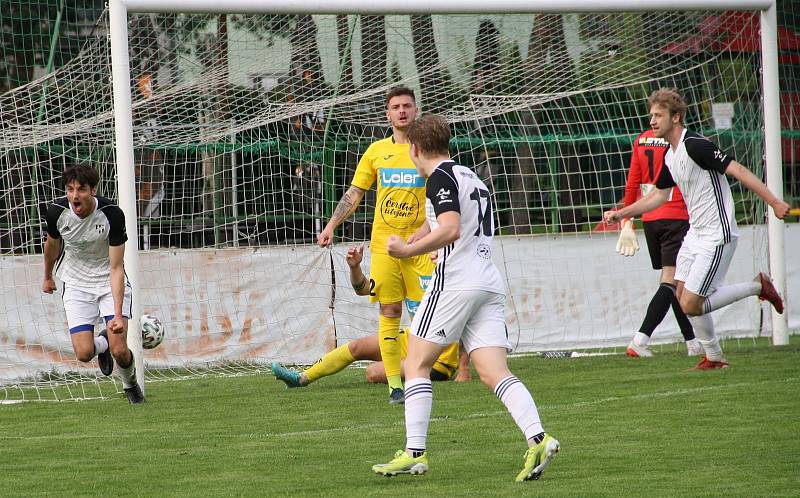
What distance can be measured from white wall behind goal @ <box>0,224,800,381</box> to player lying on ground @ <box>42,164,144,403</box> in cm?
266

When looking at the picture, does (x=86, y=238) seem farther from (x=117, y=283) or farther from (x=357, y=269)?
(x=357, y=269)

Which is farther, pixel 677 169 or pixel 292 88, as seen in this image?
pixel 292 88

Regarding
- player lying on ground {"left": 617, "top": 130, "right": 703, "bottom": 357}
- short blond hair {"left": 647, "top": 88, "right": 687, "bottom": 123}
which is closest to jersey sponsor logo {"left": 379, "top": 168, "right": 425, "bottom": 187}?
short blond hair {"left": 647, "top": 88, "right": 687, "bottom": 123}

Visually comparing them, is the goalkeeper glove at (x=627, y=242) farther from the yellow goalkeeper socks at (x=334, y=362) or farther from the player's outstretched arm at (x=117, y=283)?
the player's outstretched arm at (x=117, y=283)

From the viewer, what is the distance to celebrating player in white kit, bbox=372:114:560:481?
5734mm

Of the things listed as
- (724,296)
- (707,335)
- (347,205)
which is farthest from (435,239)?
(707,335)

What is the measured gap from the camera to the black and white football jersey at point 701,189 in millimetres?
9258

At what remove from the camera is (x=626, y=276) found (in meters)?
13.6

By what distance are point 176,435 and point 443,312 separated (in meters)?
2.43

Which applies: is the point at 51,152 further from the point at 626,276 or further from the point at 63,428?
the point at 626,276

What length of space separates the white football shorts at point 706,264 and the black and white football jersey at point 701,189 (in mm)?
69

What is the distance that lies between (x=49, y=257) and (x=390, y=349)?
8.64 feet

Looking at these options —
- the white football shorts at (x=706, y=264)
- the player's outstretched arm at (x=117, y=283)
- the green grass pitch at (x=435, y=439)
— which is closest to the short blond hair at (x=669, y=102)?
the white football shorts at (x=706, y=264)

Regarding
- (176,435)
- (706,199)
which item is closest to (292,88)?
(706,199)
